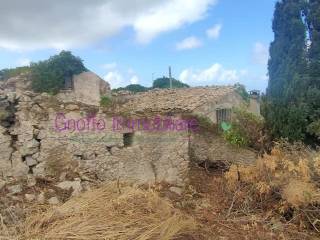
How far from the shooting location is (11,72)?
65.8 feet

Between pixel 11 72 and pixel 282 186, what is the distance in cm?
1573

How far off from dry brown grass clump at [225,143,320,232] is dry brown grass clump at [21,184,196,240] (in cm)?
180

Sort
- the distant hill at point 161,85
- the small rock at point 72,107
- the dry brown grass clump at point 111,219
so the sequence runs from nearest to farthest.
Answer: the dry brown grass clump at point 111,219 → the small rock at point 72,107 → the distant hill at point 161,85

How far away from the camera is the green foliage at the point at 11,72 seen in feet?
64.4

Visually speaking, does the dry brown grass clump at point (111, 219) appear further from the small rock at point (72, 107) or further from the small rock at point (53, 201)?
the small rock at point (72, 107)

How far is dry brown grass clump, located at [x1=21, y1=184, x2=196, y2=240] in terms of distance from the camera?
5.87 metres

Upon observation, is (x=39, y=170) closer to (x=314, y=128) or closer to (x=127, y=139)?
(x=127, y=139)

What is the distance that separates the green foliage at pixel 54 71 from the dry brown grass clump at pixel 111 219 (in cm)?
1221

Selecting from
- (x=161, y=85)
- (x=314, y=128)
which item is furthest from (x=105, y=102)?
(x=161, y=85)

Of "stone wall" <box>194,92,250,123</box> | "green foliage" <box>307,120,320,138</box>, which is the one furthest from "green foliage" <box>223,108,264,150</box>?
"stone wall" <box>194,92,250,123</box>

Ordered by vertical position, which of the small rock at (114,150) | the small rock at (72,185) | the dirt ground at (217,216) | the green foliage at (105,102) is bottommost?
the dirt ground at (217,216)

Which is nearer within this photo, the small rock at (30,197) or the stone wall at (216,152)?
the small rock at (30,197)

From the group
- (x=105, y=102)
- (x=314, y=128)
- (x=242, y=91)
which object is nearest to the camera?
(x=314, y=128)

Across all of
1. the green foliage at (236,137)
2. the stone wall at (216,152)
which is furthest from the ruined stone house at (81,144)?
the green foliage at (236,137)
